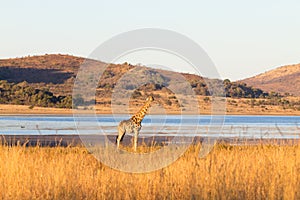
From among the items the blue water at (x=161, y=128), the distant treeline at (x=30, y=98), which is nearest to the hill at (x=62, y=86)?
the distant treeline at (x=30, y=98)

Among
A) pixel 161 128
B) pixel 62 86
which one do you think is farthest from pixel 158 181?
pixel 62 86

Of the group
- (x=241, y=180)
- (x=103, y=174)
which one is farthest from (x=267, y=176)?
(x=103, y=174)

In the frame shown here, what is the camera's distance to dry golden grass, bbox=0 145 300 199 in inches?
435

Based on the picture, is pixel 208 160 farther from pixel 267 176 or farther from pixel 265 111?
pixel 265 111

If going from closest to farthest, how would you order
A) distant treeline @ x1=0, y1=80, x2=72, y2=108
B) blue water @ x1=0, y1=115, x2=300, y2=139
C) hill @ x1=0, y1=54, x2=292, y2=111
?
blue water @ x1=0, y1=115, x2=300, y2=139 < hill @ x1=0, y1=54, x2=292, y2=111 < distant treeline @ x1=0, y1=80, x2=72, y2=108

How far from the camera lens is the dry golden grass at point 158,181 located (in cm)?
1105

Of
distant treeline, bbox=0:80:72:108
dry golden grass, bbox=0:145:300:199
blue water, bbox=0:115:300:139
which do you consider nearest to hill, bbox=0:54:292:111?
distant treeline, bbox=0:80:72:108

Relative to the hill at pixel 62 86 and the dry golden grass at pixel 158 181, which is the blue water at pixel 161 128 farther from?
the dry golden grass at pixel 158 181

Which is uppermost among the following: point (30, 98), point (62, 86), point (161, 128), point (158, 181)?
point (62, 86)

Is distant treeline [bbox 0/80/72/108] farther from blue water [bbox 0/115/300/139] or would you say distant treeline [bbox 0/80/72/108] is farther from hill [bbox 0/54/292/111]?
blue water [bbox 0/115/300/139]

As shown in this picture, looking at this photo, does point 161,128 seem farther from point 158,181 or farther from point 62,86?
point 62,86

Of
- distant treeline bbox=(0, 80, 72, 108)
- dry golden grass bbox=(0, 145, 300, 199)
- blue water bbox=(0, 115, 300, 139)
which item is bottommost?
dry golden grass bbox=(0, 145, 300, 199)

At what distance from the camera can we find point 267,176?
1221cm

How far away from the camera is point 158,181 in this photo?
453 inches
